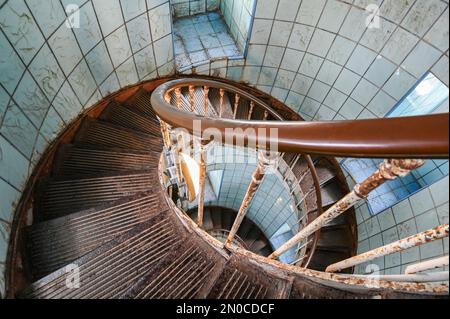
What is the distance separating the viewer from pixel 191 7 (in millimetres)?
4562

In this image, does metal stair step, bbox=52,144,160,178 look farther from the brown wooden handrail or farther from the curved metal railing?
the brown wooden handrail

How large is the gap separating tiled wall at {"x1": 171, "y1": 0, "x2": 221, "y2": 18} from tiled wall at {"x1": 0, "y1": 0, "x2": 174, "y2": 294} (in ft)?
4.16

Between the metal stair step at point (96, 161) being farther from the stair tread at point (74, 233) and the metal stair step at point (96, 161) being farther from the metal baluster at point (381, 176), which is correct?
the metal baluster at point (381, 176)

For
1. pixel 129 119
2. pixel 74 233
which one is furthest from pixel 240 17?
pixel 74 233

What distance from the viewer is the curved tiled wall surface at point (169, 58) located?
7.13ft

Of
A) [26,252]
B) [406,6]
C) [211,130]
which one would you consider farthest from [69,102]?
[406,6]

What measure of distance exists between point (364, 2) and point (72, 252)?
12.5 ft

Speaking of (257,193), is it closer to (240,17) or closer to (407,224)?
(407,224)

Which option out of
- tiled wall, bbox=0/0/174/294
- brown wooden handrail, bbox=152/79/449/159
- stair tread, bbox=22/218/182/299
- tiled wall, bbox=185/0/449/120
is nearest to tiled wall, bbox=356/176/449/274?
tiled wall, bbox=185/0/449/120

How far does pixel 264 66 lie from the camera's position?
4.05 meters

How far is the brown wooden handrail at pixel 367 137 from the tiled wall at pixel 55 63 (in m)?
1.94

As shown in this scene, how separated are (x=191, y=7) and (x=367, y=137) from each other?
15.0 feet

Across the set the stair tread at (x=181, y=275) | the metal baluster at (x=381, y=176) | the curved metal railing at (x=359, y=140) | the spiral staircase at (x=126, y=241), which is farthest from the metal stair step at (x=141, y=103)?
the metal baluster at (x=381, y=176)

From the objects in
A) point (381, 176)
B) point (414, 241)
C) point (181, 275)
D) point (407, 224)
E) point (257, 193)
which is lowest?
point (181, 275)
